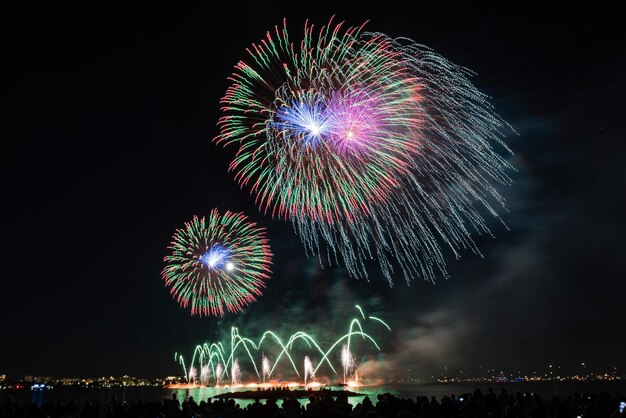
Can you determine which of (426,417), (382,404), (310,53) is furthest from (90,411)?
(310,53)

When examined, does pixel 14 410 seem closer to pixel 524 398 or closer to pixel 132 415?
pixel 132 415

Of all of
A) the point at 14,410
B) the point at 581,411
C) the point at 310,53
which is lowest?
the point at 581,411

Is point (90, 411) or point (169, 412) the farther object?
point (90, 411)

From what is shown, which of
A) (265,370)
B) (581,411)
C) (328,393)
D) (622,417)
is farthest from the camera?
(265,370)

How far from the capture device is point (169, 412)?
1950 cm

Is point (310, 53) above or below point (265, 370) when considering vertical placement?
above

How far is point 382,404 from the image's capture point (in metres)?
20.2

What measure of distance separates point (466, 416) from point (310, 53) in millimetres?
20195

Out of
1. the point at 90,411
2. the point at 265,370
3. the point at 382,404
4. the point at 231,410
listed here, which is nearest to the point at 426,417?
the point at 382,404

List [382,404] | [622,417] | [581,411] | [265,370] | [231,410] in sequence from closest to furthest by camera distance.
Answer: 1. [622,417]
2. [581,411]
3. [231,410]
4. [382,404]
5. [265,370]

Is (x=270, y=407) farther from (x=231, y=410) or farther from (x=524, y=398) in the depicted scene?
(x=524, y=398)

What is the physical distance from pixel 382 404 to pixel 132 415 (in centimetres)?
961

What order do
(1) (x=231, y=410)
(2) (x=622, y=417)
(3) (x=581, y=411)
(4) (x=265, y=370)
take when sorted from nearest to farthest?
(2) (x=622, y=417) < (3) (x=581, y=411) < (1) (x=231, y=410) < (4) (x=265, y=370)

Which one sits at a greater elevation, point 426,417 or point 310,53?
point 310,53
